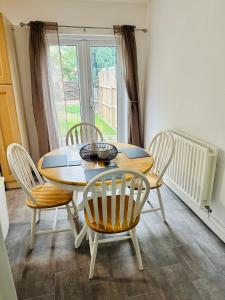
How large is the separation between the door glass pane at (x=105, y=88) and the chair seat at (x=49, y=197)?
1759mm

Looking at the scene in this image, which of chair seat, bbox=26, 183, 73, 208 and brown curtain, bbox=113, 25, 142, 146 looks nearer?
chair seat, bbox=26, 183, 73, 208

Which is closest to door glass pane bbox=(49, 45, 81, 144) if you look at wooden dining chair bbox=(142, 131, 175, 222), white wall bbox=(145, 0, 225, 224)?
white wall bbox=(145, 0, 225, 224)

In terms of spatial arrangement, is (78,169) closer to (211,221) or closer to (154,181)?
(154,181)

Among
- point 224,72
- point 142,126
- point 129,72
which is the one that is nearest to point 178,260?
point 224,72

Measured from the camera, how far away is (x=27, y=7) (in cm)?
266

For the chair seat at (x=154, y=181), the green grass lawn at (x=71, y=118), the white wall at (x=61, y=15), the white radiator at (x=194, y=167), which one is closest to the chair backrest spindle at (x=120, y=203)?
the chair seat at (x=154, y=181)

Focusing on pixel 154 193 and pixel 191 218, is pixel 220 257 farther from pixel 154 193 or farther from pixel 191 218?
pixel 154 193

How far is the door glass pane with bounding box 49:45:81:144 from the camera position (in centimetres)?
300

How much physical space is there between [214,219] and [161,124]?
1391 mm

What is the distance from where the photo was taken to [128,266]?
65.1 inches

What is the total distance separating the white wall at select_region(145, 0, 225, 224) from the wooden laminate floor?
0.37 meters

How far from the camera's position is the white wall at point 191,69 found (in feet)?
5.90

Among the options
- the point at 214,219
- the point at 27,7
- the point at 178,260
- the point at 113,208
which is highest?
the point at 27,7

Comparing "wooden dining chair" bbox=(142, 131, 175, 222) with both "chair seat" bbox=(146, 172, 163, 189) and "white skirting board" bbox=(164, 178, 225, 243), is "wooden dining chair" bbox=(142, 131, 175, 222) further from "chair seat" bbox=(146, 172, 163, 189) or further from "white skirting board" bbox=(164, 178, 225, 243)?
"white skirting board" bbox=(164, 178, 225, 243)
